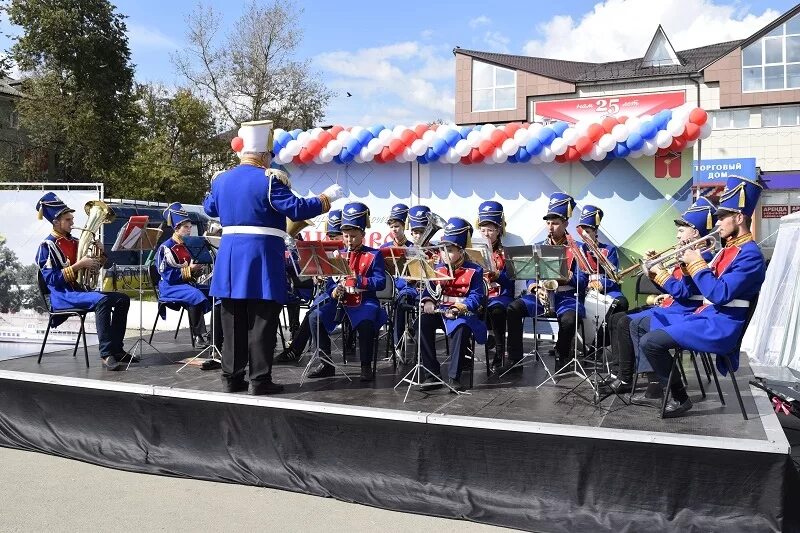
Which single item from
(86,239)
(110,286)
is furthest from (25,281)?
(86,239)

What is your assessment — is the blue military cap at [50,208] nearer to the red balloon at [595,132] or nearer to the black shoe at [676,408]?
the black shoe at [676,408]

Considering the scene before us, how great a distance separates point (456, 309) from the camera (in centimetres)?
579

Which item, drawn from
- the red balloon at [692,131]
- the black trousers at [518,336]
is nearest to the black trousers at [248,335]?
the black trousers at [518,336]

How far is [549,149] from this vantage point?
9.19 meters

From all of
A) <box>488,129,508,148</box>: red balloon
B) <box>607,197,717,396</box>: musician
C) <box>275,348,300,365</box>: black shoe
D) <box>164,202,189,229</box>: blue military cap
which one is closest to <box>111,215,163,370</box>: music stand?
<box>164,202,189,229</box>: blue military cap

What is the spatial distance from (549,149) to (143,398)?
5.91 m

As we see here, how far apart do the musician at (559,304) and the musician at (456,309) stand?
3.10 feet

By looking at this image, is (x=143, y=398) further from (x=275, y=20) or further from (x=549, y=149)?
(x=275, y=20)

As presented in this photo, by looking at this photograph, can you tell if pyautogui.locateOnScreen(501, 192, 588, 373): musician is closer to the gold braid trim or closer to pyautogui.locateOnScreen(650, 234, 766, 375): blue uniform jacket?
pyautogui.locateOnScreen(650, 234, 766, 375): blue uniform jacket

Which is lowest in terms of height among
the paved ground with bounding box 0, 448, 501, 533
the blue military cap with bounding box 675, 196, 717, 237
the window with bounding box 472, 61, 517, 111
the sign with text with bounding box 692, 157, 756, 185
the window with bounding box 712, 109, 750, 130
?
the paved ground with bounding box 0, 448, 501, 533

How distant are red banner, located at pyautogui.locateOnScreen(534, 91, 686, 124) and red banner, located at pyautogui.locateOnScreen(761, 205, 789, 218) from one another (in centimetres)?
630

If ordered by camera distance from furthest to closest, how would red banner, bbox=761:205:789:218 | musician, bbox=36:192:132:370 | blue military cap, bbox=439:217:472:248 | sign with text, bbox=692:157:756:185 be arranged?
red banner, bbox=761:205:789:218
sign with text, bbox=692:157:756:185
musician, bbox=36:192:132:370
blue military cap, bbox=439:217:472:248

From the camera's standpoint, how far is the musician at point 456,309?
5844mm

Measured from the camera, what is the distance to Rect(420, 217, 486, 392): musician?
5.84 m
